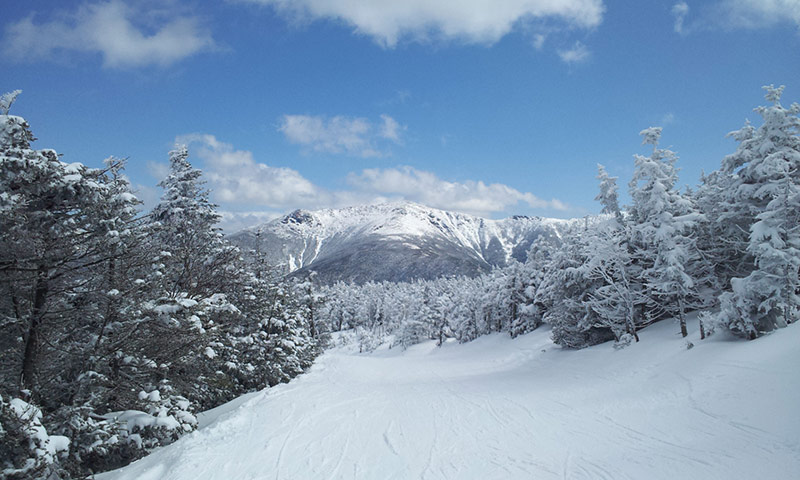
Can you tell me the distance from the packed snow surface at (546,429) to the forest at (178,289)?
51.8 inches

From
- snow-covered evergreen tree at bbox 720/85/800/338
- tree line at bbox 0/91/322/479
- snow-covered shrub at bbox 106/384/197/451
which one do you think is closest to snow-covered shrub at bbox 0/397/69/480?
tree line at bbox 0/91/322/479

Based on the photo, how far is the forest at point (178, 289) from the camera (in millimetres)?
6555

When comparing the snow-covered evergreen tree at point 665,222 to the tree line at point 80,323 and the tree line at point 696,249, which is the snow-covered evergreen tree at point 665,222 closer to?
the tree line at point 696,249

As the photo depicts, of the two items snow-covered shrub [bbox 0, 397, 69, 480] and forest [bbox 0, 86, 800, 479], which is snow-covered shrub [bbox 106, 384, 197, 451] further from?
snow-covered shrub [bbox 0, 397, 69, 480]

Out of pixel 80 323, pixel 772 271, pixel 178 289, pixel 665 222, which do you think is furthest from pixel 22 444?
pixel 665 222

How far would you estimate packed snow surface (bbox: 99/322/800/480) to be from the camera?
7.02m

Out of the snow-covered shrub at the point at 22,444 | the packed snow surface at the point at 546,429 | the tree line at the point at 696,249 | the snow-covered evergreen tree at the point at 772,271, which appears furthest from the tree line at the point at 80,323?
the tree line at the point at 696,249

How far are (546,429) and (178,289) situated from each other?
1140 centimetres

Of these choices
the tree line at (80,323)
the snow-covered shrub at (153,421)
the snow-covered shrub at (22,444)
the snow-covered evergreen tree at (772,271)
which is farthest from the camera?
the snow-covered evergreen tree at (772,271)

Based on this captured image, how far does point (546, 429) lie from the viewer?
9.41m

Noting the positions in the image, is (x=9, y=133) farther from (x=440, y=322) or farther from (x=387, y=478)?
(x=440, y=322)

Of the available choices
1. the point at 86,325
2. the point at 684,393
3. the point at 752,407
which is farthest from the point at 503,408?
the point at 86,325

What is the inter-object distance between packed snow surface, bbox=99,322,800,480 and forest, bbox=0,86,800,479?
1316 millimetres

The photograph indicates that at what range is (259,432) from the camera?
32.6 feet
